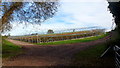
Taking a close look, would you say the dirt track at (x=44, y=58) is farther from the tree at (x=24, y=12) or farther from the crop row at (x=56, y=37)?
the crop row at (x=56, y=37)

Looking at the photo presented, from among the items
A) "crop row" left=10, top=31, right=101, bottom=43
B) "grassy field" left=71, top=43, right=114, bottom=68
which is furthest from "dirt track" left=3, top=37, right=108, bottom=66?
"crop row" left=10, top=31, right=101, bottom=43

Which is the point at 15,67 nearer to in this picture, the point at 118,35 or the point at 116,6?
the point at 118,35

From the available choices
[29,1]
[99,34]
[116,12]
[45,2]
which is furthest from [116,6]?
[99,34]

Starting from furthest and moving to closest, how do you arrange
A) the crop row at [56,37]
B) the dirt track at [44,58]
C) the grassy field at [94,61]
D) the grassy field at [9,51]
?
the crop row at [56,37] < the grassy field at [9,51] < the dirt track at [44,58] < the grassy field at [94,61]

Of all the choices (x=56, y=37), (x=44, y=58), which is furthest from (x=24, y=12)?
(x=56, y=37)

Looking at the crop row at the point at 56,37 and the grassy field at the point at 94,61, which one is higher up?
the crop row at the point at 56,37

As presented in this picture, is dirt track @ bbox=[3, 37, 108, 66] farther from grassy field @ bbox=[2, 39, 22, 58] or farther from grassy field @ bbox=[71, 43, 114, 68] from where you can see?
grassy field @ bbox=[2, 39, 22, 58]

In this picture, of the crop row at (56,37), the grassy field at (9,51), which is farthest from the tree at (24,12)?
the crop row at (56,37)

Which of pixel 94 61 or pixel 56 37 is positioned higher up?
pixel 56 37

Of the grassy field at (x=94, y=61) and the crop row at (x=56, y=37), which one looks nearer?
the grassy field at (x=94, y=61)

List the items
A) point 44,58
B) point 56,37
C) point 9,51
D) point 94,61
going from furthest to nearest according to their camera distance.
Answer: point 56,37 → point 9,51 → point 44,58 → point 94,61

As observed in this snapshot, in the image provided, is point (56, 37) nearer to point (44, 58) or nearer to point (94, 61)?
point (44, 58)

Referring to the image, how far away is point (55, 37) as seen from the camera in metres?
22.3

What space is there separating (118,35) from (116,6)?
175 centimetres
